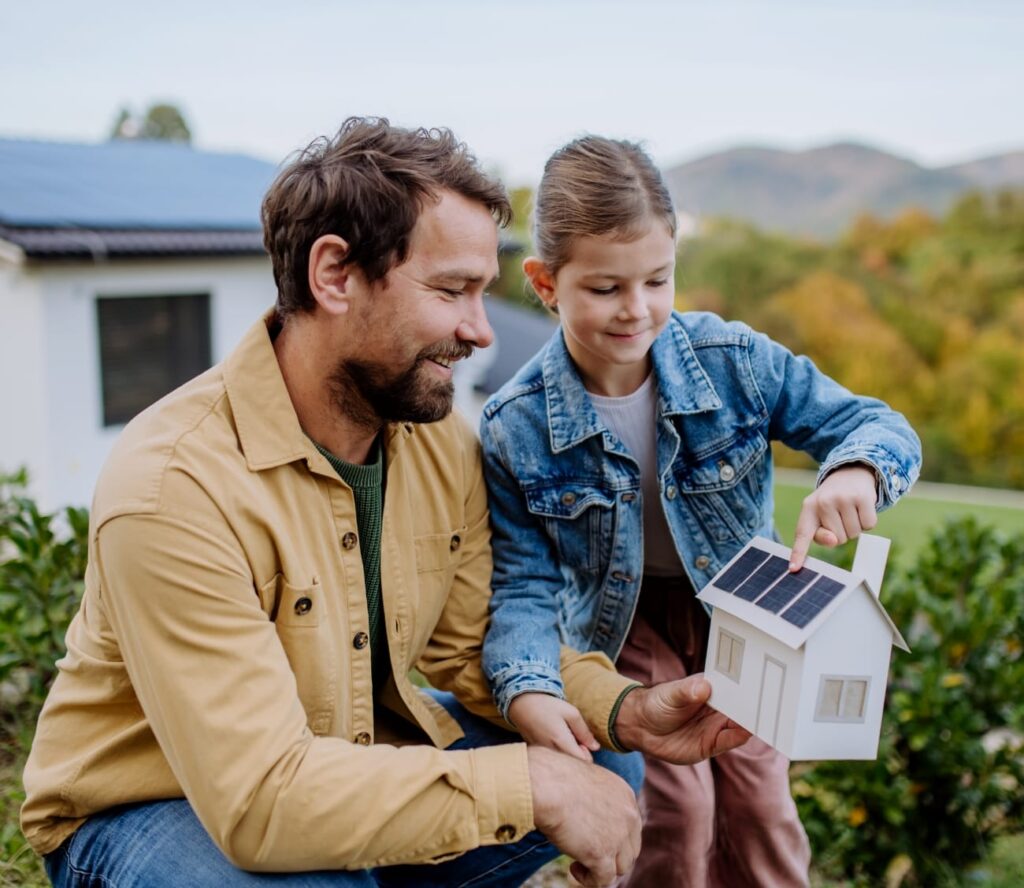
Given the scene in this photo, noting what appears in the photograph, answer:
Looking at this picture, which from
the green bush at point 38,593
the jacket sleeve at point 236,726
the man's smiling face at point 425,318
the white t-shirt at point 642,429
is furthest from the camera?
the green bush at point 38,593

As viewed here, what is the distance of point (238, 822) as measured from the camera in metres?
1.89

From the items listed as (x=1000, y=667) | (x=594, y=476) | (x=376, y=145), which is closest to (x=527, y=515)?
(x=594, y=476)

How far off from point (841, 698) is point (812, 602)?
22 cm

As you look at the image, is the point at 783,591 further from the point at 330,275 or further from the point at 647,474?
the point at 330,275

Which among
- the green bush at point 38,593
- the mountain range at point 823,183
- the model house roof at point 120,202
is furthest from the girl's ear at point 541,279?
the mountain range at point 823,183

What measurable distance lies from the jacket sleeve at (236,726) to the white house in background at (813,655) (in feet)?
2.17

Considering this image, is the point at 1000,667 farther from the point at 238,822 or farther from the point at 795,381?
the point at 238,822

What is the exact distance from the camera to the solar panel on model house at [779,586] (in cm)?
203

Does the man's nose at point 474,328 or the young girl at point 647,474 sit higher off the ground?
the man's nose at point 474,328

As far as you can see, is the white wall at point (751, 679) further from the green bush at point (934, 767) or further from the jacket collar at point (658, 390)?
the green bush at point (934, 767)

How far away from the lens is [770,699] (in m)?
2.09

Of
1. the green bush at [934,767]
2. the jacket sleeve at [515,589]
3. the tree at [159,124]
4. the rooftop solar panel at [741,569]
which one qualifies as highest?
the tree at [159,124]

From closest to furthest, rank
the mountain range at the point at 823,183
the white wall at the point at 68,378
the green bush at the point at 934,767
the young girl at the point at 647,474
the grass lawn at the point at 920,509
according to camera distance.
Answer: the young girl at the point at 647,474 → the green bush at the point at 934,767 → the white wall at the point at 68,378 → the grass lawn at the point at 920,509 → the mountain range at the point at 823,183

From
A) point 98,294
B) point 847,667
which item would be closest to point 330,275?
point 847,667
